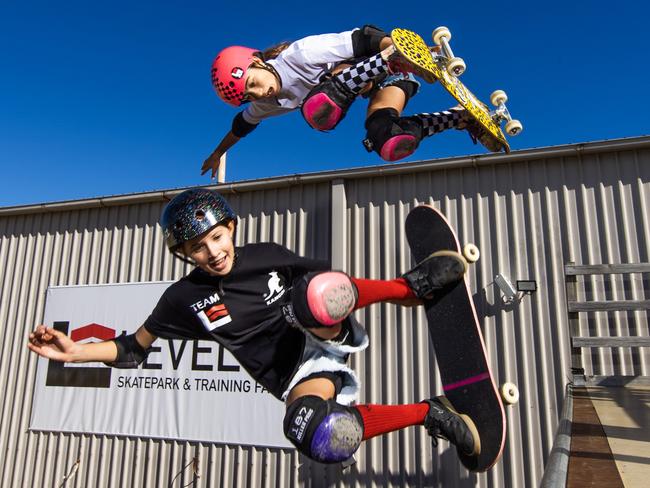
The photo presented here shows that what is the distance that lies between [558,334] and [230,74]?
16.6 feet

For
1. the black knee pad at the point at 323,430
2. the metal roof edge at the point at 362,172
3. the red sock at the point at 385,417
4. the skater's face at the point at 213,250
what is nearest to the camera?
the black knee pad at the point at 323,430

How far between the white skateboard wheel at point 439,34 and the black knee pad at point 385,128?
1.42ft

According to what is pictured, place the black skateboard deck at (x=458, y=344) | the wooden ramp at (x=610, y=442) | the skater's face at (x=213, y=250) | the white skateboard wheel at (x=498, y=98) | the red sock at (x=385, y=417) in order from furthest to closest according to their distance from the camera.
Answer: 1. the white skateboard wheel at (x=498, y=98)
2. the black skateboard deck at (x=458, y=344)
3. the skater's face at (x=213, y=250)
4. the red sock at (x=385, y=417)
5. the wooden ramp at (x=610, y=442)

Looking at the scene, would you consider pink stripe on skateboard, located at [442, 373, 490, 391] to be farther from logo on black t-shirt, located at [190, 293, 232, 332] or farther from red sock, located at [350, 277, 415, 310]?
logo on black t-shirt, located at [190, 293, 232, 332]

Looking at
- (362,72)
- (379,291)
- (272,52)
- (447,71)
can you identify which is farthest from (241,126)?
(379,291)

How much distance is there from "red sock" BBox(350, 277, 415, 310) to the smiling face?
1.19 meters

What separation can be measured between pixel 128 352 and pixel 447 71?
2.65 meters

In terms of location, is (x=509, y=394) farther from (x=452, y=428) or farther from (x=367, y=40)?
(x=367, y=40)

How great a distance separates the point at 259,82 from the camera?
2.78 metres

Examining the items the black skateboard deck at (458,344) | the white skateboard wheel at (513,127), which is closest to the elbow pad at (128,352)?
the black skateboard deck at (458,344)

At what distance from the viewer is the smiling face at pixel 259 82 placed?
9.04 feet

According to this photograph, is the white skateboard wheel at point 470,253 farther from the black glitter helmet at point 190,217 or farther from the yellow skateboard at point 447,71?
the black glitter helmet at point 190,217

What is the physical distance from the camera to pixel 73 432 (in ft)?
25.6

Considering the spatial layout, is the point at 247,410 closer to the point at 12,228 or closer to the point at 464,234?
the point at 464,234
